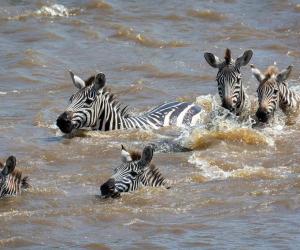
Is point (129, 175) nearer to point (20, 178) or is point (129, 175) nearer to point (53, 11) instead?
point (20, 178)

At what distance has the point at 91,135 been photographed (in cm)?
1612

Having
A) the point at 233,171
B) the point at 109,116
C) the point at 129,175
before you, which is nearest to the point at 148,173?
the point at 129,175

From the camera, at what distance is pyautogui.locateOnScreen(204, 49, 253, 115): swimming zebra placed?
51.3 feet

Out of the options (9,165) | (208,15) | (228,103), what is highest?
(208,15)

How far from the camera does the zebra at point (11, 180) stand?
1184cm

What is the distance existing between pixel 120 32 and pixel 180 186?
13.1 m

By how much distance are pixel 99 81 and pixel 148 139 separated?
1.13 metres

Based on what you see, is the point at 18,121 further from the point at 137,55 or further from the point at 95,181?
the point at 137,55

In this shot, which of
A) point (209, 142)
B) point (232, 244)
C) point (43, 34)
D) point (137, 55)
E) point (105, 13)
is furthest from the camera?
point (105, 13)

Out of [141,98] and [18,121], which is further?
[141,98]

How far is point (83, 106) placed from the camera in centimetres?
1594

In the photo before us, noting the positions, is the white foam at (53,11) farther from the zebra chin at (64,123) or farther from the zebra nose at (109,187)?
the zebra nose at (109,187)

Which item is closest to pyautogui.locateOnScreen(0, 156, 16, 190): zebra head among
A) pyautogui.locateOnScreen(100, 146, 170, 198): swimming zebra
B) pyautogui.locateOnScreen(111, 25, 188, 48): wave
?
pyautogui.locateOnScreen(100, 146, 170, 198): swimming zebra

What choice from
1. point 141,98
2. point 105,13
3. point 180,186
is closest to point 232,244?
point 180,186
